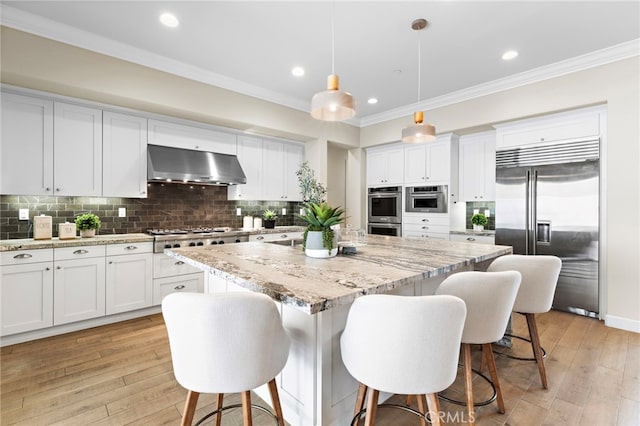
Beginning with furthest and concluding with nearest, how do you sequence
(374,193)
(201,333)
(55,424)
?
(374,193), (55,424), (201,333)

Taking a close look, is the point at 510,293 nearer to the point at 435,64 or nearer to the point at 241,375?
the point at 241,375

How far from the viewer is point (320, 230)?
6.72 ft

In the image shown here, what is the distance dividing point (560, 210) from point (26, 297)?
5.59 metres

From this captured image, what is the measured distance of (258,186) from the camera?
4820mm

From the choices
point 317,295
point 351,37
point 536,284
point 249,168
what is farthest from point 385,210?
point 317,295

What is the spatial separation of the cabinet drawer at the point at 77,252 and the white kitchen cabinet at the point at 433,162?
14.3ft

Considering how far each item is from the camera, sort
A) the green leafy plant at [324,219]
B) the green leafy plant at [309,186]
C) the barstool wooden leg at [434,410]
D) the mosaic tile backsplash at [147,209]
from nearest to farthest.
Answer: the barstool wooden leg at [434,410] → the green leafy plant at [324,219] → the mosaic tile backsplash at [147,209] → the green leafy plant at [309,186]

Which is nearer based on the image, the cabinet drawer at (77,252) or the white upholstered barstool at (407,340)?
the white upholstered barstool at (407,340)

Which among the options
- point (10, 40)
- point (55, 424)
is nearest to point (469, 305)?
point (55, 424)

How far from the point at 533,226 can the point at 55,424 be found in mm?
4748

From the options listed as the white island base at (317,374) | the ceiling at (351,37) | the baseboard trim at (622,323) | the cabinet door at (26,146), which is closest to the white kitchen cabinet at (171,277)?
the cabinet door at (26,146)

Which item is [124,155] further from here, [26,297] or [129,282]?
[26,297]

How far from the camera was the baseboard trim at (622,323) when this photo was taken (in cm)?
306

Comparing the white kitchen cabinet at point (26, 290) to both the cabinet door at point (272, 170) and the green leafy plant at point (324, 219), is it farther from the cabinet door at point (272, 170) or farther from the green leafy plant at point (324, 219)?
the cabinet door at point (272, 170)
